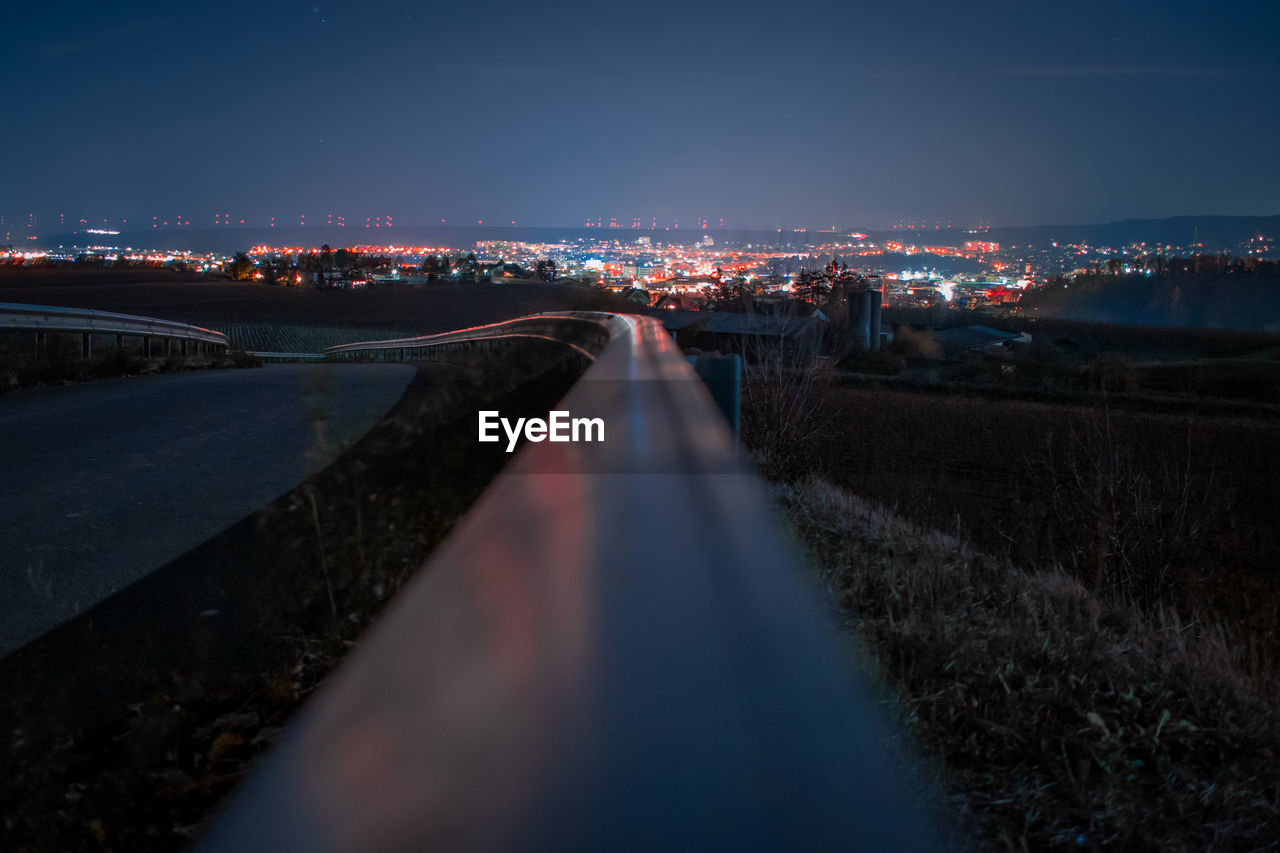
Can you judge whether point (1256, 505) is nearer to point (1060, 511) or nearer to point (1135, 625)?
point (1060, 511)

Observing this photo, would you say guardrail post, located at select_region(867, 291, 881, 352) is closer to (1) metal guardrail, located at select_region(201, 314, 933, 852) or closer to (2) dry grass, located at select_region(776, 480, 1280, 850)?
(2) dry grass, located at select_region(776, 480, 1280, 850)

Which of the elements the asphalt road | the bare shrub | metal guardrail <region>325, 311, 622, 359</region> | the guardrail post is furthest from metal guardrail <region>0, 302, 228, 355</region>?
the guardrail post

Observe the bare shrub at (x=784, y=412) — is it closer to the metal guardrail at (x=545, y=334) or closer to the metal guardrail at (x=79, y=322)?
the metal guardrail at (x=545, y=334)

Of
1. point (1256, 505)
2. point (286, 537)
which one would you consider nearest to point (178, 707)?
point (286, 537)

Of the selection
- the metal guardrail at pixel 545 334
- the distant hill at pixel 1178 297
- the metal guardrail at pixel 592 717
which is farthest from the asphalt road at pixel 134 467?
the distant hill at pixel 1178 297

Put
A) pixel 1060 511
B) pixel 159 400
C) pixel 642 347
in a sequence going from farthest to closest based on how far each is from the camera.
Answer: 1. pixel 642 347
2. pixel 1060 511
3. pixel 159 400

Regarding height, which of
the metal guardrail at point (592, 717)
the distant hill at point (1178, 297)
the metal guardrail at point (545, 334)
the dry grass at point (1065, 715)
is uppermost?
the distant hill at point (1178, 297)
